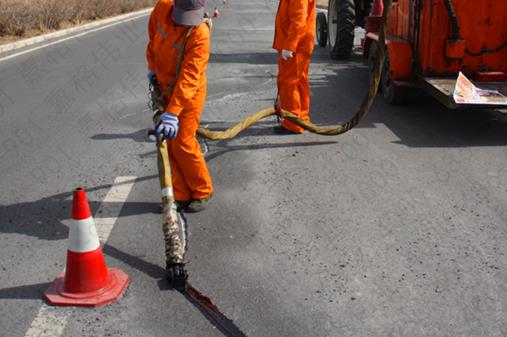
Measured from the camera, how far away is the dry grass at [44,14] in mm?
15602

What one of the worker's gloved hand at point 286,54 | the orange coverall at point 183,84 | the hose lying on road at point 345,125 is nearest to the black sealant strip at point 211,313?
the orange coverall at point 183,84

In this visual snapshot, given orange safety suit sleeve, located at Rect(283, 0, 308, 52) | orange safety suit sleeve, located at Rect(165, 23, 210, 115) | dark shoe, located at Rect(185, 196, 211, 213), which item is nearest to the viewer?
orange safety suit sleeve, located at Rect(165, 23, 210, 115)

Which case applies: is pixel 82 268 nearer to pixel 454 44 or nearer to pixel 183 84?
pixel 183 84

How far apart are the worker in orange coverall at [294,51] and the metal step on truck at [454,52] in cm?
123

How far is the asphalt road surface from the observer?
11.3 feet

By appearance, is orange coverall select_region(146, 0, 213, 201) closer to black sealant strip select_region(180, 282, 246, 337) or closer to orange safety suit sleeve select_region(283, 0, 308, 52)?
black sealant strip select_region(180, 282, 246, 337)

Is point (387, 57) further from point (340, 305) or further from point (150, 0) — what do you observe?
point (150, 0)

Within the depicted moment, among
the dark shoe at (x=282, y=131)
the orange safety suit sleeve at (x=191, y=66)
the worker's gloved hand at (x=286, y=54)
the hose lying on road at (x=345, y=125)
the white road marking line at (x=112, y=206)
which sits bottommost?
the dark shoe at (x=282, y=131)

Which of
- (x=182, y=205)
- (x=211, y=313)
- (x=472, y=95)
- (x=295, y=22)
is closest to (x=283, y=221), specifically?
(x=182, y=205)

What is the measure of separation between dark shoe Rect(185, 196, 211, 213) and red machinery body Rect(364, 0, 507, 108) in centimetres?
317

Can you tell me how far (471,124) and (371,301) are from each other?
423 centimetres

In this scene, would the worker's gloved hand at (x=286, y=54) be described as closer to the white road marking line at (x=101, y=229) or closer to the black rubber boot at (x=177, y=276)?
the white road marking line at (x=101, y=229)

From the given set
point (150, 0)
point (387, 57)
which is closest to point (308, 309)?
point (387, 57)

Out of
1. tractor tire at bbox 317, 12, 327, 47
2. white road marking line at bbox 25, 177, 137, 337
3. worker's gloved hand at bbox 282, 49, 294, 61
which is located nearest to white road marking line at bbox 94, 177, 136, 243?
white road marking line at bbox 25, 177, 137, 337
